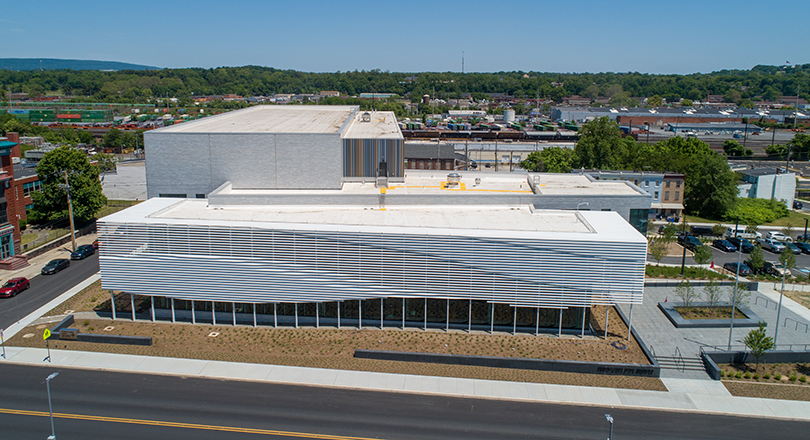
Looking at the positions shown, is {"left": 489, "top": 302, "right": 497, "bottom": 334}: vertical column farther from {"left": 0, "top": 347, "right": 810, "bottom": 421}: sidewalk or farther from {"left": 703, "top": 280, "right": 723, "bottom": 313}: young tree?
{"left": 703, "top": 280, "right": 723, "bottom": 313}: young tree

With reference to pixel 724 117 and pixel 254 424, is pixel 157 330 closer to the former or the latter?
pixel 254 424

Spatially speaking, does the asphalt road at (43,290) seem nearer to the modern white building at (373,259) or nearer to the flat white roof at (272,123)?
the modern white building at (373,259)

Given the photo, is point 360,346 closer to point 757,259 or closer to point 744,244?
point 757,259

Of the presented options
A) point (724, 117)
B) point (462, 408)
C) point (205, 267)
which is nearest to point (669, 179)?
point (462, 408)

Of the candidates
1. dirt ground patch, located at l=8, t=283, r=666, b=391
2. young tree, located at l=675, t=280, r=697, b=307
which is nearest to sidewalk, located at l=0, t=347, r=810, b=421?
dirt ground patch, located at l=8, t=283, r=666, b=391

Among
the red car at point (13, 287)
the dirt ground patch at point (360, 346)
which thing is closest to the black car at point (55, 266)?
the red car at point (13, 287)
